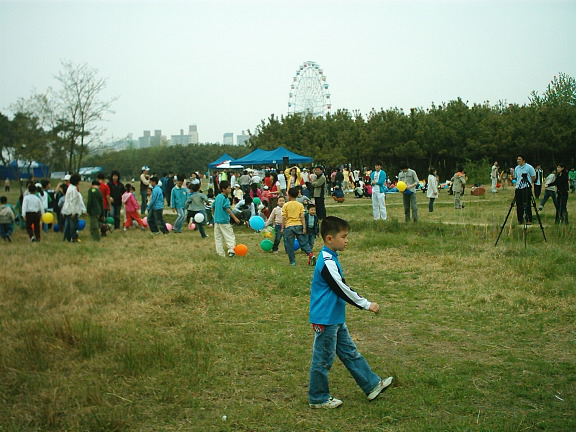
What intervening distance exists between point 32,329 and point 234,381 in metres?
3.35

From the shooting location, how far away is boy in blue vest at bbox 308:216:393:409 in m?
4.95

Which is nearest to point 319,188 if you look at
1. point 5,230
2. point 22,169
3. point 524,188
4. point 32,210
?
point 524,188

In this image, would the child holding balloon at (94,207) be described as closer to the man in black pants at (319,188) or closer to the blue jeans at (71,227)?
the blue jeans at (71,227)

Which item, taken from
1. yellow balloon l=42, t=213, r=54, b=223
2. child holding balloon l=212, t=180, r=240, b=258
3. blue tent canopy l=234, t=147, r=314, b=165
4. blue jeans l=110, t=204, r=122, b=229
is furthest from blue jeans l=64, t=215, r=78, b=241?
blue tent canopy l=234, t=147, r=314, b=165

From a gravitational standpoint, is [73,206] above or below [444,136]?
below

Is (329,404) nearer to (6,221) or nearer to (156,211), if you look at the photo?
(156,211)

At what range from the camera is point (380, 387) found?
Answer: 5.22 m

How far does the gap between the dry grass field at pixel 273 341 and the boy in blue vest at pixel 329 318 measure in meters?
0.20

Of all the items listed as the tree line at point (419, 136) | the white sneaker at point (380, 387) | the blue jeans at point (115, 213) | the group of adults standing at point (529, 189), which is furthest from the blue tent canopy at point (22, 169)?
the white sneaker at point (380, 387)

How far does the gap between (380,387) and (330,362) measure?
0.56 metres

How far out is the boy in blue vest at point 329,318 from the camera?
495cm

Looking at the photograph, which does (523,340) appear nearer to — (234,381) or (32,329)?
(234,381)

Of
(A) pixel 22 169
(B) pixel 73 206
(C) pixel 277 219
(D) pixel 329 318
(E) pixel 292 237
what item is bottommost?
(D) pixel 329 318

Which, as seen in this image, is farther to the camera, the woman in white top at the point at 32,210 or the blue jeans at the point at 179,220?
the blue jeans at the point at 179,220
